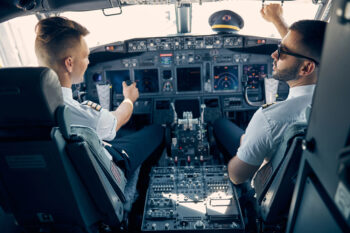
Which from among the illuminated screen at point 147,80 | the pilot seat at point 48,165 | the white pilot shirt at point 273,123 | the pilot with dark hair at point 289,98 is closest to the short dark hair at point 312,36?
the pilot with dark hair at point 289,98

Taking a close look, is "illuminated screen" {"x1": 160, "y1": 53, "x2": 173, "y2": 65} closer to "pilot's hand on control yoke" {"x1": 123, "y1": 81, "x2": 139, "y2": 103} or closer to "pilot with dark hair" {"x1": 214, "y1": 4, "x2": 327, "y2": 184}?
"pilot's hand on control yoke" {"x1": 123, "y1": 81, "x2": 139, "y2": 103}

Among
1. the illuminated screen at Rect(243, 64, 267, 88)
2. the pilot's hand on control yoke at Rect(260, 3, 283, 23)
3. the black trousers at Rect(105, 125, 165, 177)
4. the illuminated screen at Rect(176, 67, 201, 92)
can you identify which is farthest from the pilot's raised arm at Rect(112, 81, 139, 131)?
the illuminated screen at Rect(243, 64, 267, 88)

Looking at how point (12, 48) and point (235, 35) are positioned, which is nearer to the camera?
point (235, 35)

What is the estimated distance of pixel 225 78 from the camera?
10.3 feet

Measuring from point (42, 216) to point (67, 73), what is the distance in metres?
0.86

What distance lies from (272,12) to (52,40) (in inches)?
70.3

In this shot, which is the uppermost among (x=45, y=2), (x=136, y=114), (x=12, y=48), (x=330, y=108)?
(x=45, y=2)

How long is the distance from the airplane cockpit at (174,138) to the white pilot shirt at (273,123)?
0.06 m

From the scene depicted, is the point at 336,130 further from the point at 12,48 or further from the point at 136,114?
the point at 12,48

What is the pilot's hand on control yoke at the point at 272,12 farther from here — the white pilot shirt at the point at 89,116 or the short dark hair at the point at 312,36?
the white pilot shirt at the point at 89,116

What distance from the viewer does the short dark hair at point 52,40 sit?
143 centimetres

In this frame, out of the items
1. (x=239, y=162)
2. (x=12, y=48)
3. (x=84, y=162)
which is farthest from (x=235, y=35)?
(x=12, y=48)

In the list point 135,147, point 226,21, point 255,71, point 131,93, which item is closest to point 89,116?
point 135,147

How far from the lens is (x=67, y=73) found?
150cm
